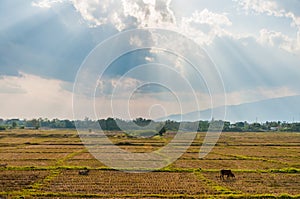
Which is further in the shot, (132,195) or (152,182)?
(152,182)

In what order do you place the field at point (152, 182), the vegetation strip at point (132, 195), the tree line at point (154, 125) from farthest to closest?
the tree line at point (154, 125) → the field at point (152, 182) → the vegetation strip at point (132, 195)

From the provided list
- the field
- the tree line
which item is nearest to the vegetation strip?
the field

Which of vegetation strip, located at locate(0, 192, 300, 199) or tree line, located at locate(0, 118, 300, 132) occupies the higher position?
tree line, located at locate(0, 118, 300, 132)

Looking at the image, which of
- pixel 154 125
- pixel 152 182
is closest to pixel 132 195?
pixel 152 182

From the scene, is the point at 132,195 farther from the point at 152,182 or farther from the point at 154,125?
the point at 154,125

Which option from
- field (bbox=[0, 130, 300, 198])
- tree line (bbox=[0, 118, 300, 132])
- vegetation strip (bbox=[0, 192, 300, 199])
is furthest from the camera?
tree line (bbox=[0, 118, 300, 132])

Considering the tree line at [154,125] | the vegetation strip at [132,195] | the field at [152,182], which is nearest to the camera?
the vegetation strip at [132,195]

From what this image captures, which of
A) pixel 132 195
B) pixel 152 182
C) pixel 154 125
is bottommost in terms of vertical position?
pixel 132 195

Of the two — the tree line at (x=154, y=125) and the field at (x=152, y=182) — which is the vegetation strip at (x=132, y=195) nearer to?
the field at (x=152, y=182)

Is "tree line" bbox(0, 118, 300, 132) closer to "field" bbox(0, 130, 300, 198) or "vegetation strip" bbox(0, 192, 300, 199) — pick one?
"field" bbox(0, 130, 300, 198)

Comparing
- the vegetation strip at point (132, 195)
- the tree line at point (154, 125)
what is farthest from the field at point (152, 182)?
the tree line at point (154, 125)

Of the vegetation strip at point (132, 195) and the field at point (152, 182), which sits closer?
the vegetation strip at point (132, 195)

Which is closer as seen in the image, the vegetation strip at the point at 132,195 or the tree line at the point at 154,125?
the vegetation strip at the point at 132,195

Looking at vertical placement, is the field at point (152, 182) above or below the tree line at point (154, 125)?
below
